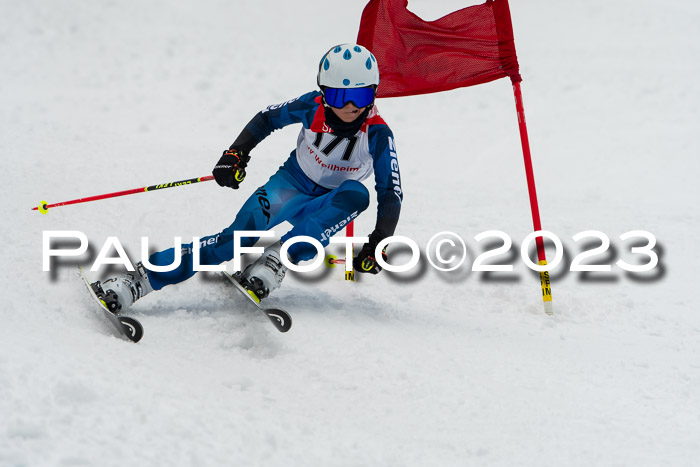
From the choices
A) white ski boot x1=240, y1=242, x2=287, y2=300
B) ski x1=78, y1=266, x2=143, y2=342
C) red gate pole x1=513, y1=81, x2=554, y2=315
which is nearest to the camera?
ski x1=78, y1=266, x2=143, y2=342

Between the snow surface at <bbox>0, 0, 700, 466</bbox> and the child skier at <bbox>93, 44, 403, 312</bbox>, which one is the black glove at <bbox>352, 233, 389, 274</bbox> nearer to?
the child skier at <bbox>93, 44, 403, 312</bbox>

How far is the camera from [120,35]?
13.8 metres

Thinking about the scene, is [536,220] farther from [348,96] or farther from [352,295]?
[348,96]

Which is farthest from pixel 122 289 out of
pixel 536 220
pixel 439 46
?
pixel 439 46

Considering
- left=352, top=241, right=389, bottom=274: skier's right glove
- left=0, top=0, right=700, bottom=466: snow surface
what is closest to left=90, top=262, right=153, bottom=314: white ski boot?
left=0, top=0, right=700, bottom=466: snow surface

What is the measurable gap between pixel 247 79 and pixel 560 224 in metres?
7.36

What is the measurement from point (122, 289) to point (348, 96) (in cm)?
188

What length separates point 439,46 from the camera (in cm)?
586

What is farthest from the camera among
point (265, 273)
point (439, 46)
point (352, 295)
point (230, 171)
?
point (439, 46)

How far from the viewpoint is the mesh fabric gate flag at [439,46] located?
5633mm

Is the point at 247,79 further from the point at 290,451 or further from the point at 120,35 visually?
the point at 290,451

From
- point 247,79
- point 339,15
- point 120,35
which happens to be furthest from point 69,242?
point 339,15

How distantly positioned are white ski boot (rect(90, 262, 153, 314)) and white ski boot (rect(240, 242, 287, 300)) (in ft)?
2.08

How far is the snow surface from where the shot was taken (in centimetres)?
305
